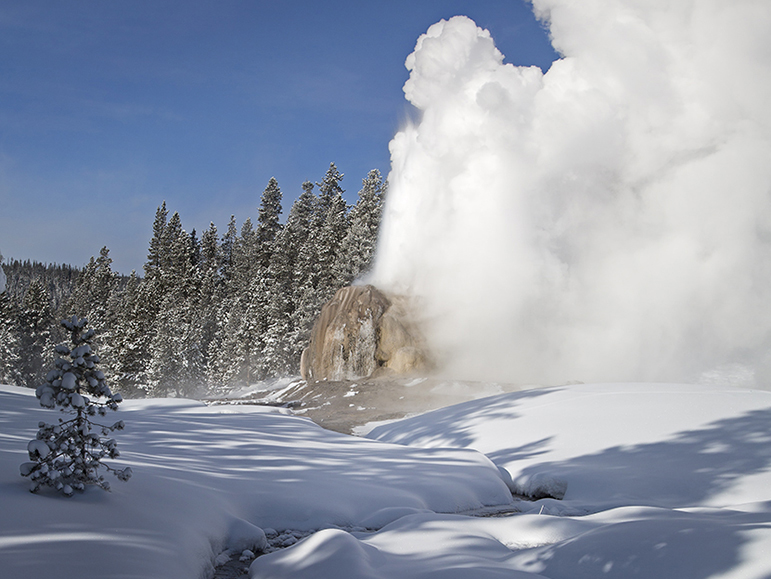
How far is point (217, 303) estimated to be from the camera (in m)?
48.3

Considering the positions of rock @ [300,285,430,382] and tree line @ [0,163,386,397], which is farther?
tree line @ [0,163,386,397]

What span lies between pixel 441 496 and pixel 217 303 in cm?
4474

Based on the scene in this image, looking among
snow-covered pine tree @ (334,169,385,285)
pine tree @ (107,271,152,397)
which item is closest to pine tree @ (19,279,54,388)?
pine tree @ (107,271,152,397)

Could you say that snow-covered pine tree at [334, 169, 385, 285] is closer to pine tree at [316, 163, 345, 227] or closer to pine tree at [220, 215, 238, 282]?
pine tree at [316, 163, 345, 227]

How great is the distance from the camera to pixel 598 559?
3.82 meters

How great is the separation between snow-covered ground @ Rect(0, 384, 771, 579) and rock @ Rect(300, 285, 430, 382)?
10241mm

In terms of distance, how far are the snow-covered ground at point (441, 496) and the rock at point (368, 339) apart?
10241mm

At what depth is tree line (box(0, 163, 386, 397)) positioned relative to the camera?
34.8 m

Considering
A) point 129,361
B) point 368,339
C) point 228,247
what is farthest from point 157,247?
point 368,339

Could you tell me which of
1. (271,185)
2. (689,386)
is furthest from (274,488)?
(271,185)

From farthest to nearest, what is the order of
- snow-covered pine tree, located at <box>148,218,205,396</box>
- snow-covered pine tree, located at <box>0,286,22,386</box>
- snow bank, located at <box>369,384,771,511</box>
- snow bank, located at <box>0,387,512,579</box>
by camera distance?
snow-covered pine tree, located at <box>0,286,22,386</box> → snow-covered pine tree, located at <box>148,218,205,396</box> → snow bank, located at <box>369,384,771,511</box> → snow bank, located at <box>0,387,512,579</box>

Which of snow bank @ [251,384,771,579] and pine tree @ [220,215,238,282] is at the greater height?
pine tree @ [220,215,238,282]

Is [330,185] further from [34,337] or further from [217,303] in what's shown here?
[34,337]

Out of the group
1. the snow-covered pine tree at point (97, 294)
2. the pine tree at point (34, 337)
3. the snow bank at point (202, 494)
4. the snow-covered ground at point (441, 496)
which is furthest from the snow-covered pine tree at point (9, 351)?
the snow-covered ground at point (441, 496)
